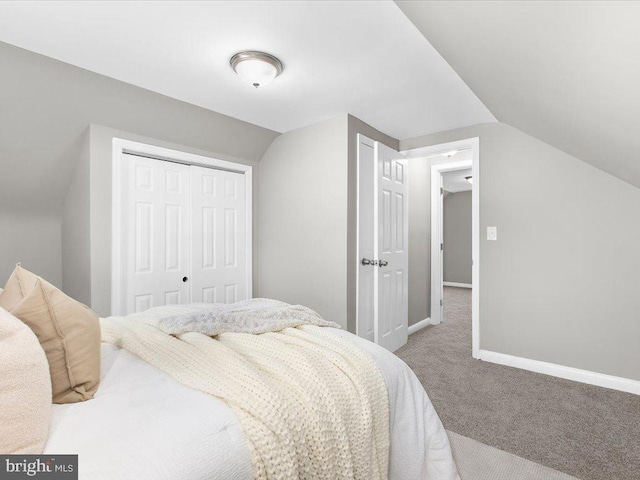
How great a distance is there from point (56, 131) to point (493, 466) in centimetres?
365

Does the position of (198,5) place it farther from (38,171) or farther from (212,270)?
(212,270)

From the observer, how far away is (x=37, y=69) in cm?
220

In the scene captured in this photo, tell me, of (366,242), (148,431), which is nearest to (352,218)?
(366,242)

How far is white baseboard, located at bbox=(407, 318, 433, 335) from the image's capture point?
163 inches

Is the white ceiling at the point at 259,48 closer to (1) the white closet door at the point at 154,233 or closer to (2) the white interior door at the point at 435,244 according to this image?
(1) the white closet door at the point at 154,233

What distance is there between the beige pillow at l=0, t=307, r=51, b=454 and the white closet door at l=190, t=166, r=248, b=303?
8.37 ft

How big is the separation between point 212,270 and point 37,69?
2.11 m

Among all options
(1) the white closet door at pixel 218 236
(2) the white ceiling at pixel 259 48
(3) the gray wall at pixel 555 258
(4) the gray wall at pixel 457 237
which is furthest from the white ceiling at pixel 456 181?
(1) the white closet door at pixel 218 236

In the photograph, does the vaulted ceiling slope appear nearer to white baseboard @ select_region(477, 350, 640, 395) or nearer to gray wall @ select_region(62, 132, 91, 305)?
white baseboard @ select_region(477, 350, 640, 395)

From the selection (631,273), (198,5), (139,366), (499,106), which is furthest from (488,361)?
(198,5)

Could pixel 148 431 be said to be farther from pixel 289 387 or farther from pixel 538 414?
pixel 538 414

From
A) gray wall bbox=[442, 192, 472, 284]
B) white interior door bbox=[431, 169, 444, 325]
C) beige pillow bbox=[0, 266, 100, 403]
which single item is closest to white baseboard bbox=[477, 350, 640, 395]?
white interior door bbox=[431, 169, 444, 325]

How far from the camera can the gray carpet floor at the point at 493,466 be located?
1.69 m

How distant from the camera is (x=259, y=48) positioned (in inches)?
82.1
